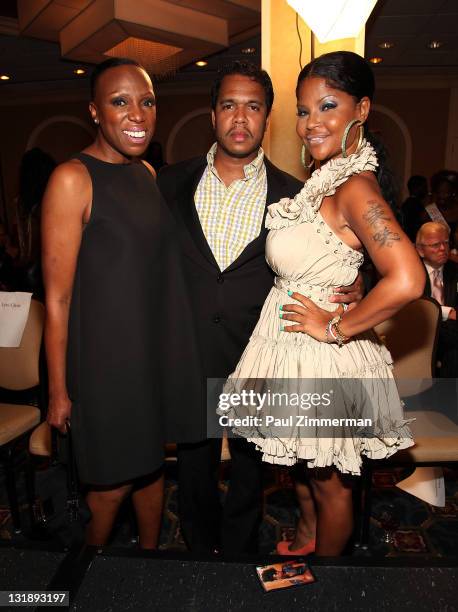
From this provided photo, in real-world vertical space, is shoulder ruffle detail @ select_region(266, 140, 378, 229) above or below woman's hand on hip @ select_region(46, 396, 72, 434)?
above

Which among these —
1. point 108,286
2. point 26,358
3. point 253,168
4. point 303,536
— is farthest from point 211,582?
point 26,358

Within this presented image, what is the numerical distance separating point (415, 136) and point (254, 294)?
24.8 feet

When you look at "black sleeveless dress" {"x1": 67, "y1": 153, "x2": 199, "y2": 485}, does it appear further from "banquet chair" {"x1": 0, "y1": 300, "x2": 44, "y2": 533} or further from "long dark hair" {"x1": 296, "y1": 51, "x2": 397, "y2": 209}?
"banquet chair" {"x1": 0, "y1": 300, "x2": 44, "y2": 533}

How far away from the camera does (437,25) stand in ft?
18.9

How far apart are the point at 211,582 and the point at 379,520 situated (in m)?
1.59

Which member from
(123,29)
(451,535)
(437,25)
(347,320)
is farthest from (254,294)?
(437,25)

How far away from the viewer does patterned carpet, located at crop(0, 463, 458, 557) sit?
2.30m

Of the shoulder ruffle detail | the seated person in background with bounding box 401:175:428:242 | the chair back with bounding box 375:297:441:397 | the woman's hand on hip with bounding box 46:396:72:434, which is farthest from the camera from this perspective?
the seated person in background with bounding box 401:175:428:242

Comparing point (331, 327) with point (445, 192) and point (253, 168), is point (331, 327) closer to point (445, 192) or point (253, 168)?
point (253, 168)

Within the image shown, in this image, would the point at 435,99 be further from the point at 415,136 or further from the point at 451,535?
the point at 451,535

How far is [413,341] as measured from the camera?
2.46m

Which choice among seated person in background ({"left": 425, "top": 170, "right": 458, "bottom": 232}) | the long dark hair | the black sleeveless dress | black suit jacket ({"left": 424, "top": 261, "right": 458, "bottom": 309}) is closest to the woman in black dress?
the black sleeveless dress

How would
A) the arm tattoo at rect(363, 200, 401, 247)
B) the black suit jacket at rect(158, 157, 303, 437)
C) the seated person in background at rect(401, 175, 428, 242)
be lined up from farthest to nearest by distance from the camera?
the seated person in background at rect(401, 175, 428, 242) → the black suit jacket at rect(158, 157, 303, 437) → the arm tattoo at rect(363, 200, 401, 247)

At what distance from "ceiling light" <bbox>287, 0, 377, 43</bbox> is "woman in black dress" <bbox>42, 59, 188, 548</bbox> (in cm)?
84
